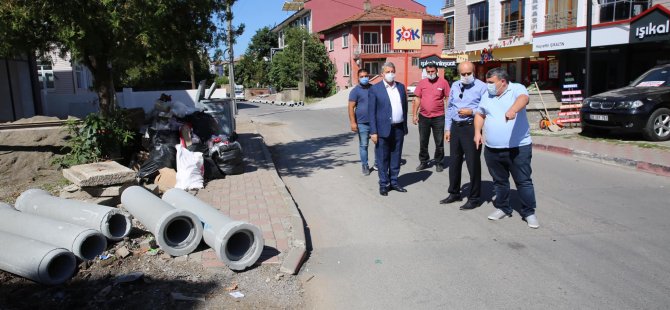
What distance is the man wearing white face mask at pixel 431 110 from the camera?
9.15 meters

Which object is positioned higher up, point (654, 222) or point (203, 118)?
point (203, 118)

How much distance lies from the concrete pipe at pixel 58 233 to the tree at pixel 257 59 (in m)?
57.9

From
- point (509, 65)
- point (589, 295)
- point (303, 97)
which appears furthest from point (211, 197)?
point (303, 97)

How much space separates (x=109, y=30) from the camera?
26.1 feet

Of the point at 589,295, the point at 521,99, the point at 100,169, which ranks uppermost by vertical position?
the point at 521,99

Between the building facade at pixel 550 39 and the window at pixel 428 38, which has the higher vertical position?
the window at pixel 428 38

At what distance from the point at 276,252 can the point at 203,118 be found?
4852mm

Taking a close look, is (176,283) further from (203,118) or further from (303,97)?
(303,97)

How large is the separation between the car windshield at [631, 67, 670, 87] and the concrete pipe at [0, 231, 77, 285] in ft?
42.3

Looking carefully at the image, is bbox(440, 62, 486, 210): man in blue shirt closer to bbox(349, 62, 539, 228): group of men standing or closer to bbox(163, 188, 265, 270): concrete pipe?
bbox(349, 62, 539, 228): group of men standing

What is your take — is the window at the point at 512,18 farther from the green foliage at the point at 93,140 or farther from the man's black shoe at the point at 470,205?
the green foliage at the point at 93,140

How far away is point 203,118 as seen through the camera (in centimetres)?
931

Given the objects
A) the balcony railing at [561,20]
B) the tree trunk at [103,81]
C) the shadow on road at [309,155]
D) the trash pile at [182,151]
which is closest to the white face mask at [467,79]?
the shadow on road at [309,155]

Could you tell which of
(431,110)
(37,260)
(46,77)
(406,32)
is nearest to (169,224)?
(37,260)
